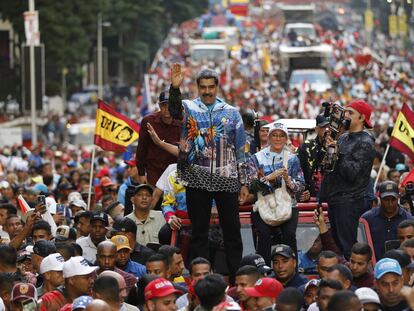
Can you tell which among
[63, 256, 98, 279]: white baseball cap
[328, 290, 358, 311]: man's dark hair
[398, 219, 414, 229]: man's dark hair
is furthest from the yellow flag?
[328, 290, 358, 311]: man's dark hair

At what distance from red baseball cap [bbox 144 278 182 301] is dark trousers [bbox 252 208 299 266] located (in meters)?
2.06

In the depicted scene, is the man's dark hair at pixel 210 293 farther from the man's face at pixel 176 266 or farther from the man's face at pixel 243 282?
the man's face at pixel 176 266

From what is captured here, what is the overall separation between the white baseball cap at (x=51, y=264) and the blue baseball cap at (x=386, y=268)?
8.10ft

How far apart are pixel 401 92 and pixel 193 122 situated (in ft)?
138

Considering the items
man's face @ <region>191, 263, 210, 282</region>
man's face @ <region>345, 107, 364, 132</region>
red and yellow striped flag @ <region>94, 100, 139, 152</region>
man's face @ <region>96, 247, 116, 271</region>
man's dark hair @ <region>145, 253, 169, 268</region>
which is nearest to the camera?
man's face @ <region>191, 263, 210, 282</region>

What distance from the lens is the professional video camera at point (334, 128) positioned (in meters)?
13.2

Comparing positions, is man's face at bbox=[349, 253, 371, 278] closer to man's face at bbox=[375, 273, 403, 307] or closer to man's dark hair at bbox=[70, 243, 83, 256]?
man's face at bbox=[375, 273, 403, 307]

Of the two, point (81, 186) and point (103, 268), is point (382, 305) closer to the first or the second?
point (103, 268)

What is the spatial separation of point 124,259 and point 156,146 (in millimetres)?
2387

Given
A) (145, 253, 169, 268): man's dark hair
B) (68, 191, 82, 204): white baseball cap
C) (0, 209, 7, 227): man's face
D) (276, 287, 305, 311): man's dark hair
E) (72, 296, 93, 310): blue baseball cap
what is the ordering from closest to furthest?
(276, 287, 305, 311): man's dark hair < (72, 296, 93, 310): blue baseball cap < (145, 253, 169, 268): man's dark hair < (0, 209, 7, 227): man's face < (68, 191, 82, 204): white baseball cap

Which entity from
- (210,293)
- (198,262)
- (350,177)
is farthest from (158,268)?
(210,293)

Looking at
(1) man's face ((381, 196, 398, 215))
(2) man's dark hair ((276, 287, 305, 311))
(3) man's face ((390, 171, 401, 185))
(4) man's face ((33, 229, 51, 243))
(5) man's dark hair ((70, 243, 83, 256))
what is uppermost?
(2) man's dark hair ((276, 287, 305, 311))

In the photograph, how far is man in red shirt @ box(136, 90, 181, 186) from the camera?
51.9ft

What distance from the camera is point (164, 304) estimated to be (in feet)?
36.6
